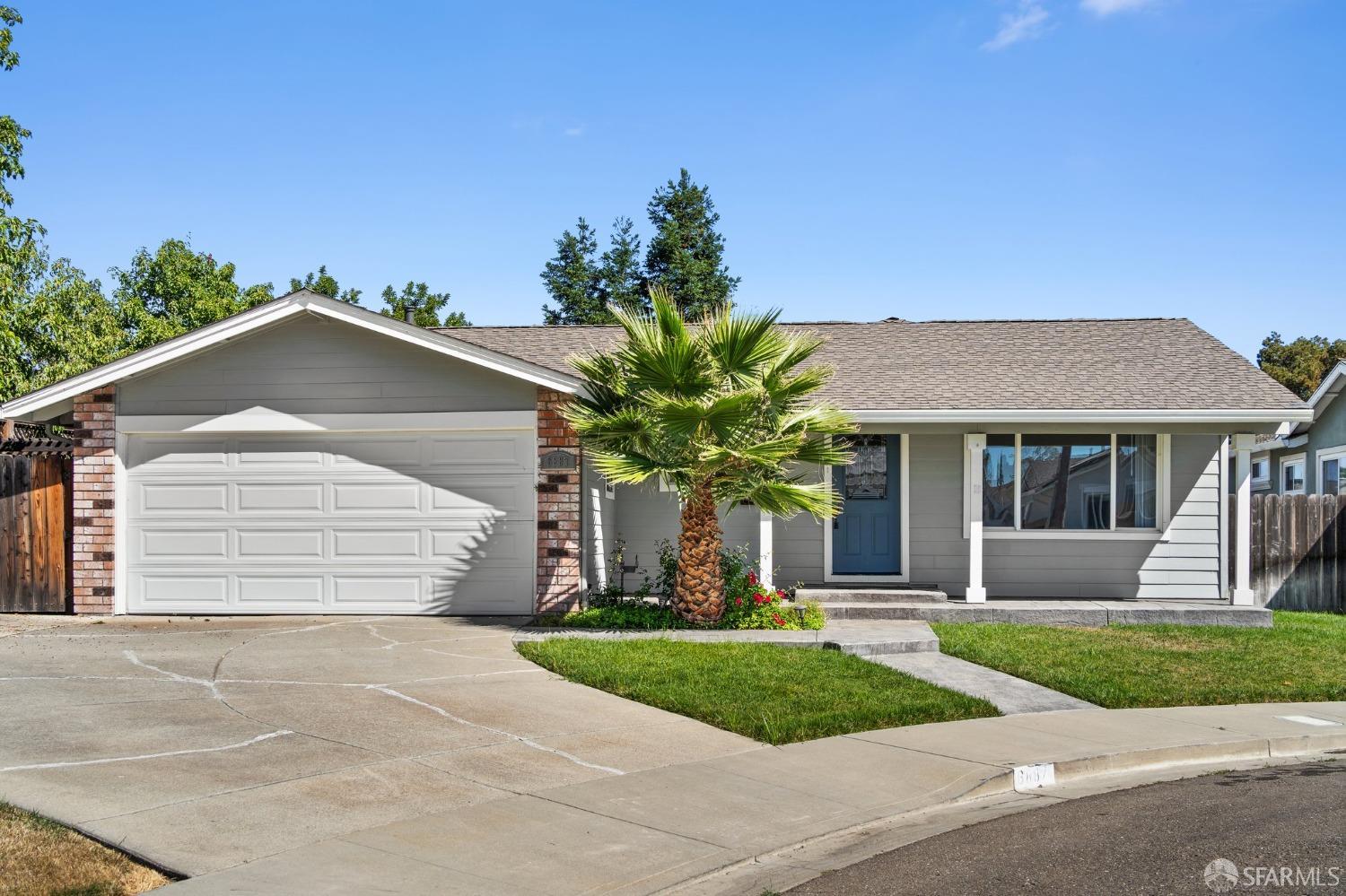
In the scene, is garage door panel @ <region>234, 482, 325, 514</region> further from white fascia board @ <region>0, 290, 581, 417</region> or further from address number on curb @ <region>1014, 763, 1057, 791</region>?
address number on curb @ <region>1014, 763, 1057, 791</region>

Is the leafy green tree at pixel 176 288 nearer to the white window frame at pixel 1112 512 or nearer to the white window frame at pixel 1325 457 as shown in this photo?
the white window frame at pixel 1112 512

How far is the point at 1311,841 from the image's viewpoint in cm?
569

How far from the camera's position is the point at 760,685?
9.59 metres

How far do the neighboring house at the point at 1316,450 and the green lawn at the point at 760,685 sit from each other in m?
15.2

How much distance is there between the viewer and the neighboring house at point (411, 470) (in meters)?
13.8

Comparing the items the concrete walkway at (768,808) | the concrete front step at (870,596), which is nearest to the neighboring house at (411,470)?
the concrete front step at (870,596)

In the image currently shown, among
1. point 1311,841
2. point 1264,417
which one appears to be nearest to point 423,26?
point 1264,417

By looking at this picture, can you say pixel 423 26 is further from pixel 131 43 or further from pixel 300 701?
pixel 300 701

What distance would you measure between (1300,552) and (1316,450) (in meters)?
8.12

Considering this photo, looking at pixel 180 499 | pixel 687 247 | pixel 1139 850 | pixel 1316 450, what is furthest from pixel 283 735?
pixel 687 247

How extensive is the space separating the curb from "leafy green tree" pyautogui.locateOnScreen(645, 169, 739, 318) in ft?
120

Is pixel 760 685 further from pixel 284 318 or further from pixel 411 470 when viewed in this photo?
pixel 284 318

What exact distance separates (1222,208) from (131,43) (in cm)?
1797

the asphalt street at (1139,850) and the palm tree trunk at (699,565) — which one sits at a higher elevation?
the palm tree trunk at (699,565)
